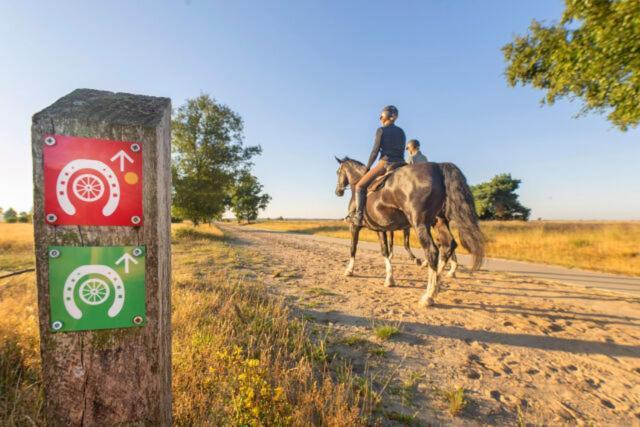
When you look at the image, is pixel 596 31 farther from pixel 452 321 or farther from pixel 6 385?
pixel 6 385

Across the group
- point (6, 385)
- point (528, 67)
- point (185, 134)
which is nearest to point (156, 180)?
point (6, 385)

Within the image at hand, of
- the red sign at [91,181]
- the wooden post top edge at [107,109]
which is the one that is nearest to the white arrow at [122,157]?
the red sign at [91,181]

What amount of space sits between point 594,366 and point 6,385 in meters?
5.25

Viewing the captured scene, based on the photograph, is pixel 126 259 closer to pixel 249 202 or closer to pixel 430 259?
pixel 430 259

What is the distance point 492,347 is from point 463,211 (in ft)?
6.93

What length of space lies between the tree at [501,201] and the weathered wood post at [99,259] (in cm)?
4912

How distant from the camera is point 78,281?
1.08m

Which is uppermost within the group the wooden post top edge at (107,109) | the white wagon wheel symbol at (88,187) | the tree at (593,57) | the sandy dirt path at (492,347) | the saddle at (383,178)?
the tree at (593,57)

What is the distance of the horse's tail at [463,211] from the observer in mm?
4473

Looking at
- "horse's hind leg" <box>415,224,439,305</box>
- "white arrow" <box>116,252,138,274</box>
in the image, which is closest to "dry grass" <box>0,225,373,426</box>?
"white arrow" <box>116,252,138,274</box>

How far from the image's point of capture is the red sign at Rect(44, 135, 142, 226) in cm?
105

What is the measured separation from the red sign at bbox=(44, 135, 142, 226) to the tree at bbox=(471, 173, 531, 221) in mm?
49177

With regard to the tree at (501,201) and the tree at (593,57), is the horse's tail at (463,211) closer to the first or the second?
the tree at (593,57)

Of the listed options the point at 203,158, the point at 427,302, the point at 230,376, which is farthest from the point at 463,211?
the point at 203,158
